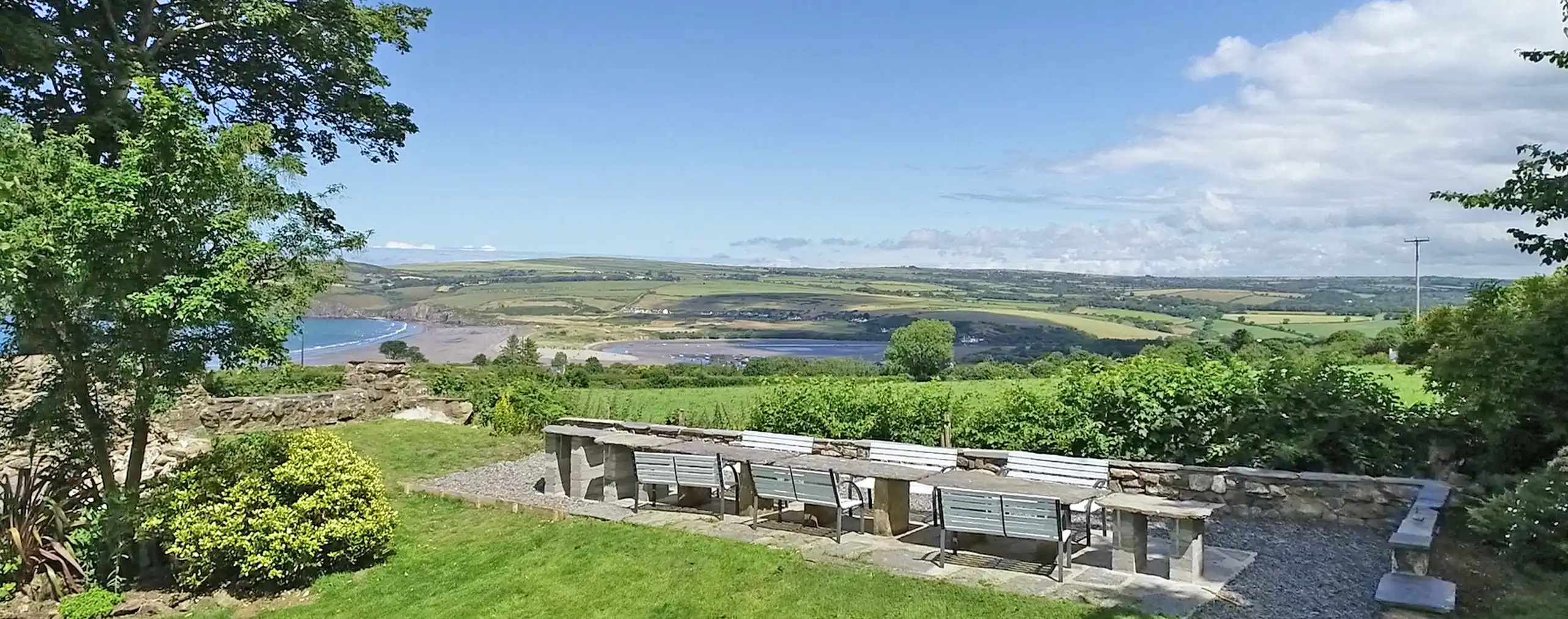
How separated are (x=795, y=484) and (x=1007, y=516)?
1.81m

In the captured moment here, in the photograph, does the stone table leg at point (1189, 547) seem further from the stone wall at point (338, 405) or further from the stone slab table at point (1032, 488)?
the stone wall at point (338, 405)

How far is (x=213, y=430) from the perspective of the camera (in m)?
13.8

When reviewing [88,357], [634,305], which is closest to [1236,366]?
[88,357]

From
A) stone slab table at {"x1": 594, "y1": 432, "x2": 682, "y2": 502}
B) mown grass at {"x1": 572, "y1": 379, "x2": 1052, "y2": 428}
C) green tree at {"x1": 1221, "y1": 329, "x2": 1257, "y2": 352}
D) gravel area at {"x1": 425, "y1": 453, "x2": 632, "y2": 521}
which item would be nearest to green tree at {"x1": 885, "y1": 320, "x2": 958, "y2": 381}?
mown grass at {"x1": 572, "y1": 379, "x2": 1052, "y2": 428}

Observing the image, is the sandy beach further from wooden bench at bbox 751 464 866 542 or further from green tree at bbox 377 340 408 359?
wooden bench at bbox 751 464 866 542

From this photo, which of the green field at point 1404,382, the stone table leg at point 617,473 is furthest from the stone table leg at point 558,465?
the green field at point 1404,382

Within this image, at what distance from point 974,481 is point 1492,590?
122 inches

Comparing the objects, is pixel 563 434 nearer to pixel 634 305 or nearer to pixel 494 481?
pixel 494 481

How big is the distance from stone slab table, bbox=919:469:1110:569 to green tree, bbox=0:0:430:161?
8.63m

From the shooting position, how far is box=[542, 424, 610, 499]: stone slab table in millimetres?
9086

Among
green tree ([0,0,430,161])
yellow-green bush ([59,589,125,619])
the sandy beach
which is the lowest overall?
the sandy beach

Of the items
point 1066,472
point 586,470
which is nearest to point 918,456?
point 1066,472

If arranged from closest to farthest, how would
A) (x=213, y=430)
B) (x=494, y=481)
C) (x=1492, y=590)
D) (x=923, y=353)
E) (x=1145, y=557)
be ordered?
(x=1492, y=590) → (x=1145, y=557) → (x=494, y=481) → (x=213, y=430) → (x=923, y=353)

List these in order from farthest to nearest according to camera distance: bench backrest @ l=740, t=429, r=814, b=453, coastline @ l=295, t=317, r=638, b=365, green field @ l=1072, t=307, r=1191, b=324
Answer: green field @ l=1072, t=307, r=1191, b=324
coastline @ l=295, t=317, r=638, b=365
bench backrest @ l=740, t=429, r=814, b=453
